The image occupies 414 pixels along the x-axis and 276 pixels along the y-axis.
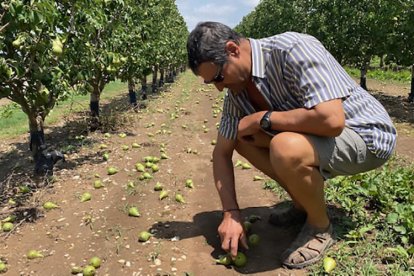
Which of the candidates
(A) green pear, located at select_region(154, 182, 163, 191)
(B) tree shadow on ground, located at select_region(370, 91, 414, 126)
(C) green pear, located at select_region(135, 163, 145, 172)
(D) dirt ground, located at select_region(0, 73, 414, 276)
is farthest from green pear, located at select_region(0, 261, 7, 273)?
(B) tree shadow on ground, located at select_region(370, 91, 414, 126)

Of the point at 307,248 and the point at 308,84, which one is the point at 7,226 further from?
the point at 308,84

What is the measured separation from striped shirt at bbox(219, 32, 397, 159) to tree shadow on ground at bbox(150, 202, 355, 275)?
1.05 m

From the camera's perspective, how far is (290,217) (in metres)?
3.78

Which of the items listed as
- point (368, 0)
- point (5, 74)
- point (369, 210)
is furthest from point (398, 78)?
point (5, 74)

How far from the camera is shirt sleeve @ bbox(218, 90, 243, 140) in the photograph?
133 inches

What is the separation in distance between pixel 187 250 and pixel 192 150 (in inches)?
145

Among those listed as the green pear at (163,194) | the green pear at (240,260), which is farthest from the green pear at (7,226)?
the green pear at (240,260)

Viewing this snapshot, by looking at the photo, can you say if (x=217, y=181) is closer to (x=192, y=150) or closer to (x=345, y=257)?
(x=345, y=257)

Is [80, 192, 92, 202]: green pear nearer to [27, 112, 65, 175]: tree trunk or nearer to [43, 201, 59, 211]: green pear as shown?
[43, 201, 59, 211]: green pear

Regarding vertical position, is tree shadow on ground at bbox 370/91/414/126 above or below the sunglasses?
below

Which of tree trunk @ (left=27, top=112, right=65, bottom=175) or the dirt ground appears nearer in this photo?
the dirt ground

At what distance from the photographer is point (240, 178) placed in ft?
18.1

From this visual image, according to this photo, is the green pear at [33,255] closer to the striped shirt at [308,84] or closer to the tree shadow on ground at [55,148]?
the tree shadow on ground at [55,148]

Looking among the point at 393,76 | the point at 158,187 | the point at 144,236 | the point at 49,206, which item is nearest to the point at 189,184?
the point at 158,187
